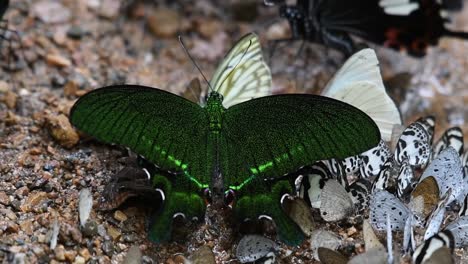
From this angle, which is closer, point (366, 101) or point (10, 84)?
point (366, 101)

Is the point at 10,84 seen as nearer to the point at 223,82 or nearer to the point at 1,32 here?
the point at 1,32

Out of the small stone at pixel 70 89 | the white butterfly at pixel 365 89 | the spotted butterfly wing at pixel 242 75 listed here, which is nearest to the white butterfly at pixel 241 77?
the spotted butterfly wing at pixel 242 75

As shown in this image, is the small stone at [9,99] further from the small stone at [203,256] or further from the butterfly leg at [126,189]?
the small stone at [203,256]

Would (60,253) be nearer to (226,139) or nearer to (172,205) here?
(172,205)

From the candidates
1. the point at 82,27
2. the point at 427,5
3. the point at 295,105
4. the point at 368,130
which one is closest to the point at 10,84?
the point at 82,27

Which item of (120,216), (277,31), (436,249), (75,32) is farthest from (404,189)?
(75,32)
